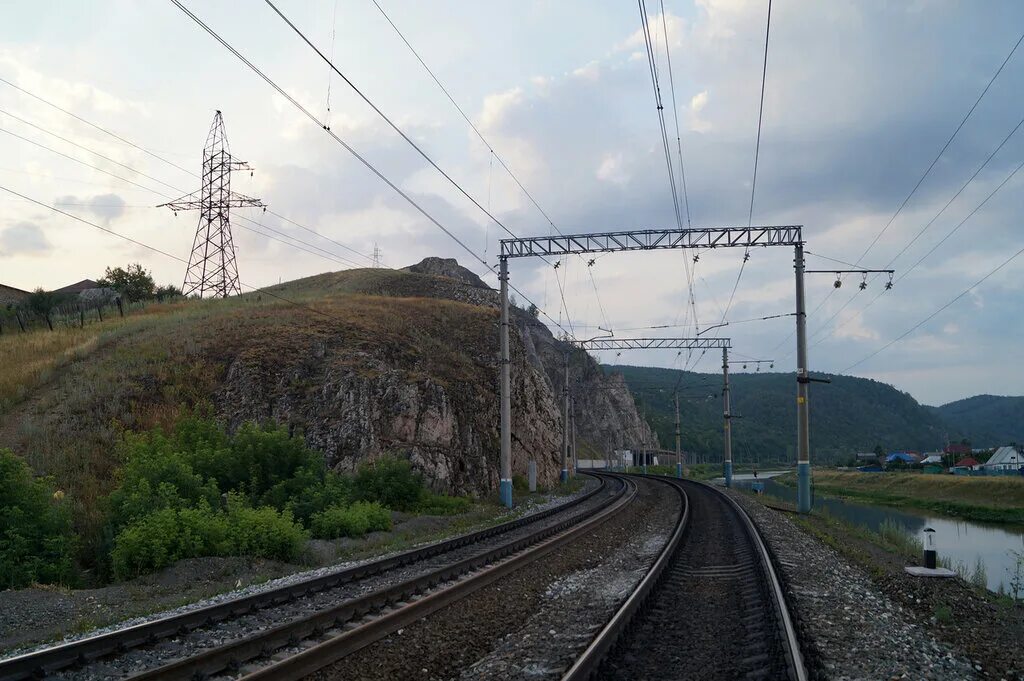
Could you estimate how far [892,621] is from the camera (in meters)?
10.6

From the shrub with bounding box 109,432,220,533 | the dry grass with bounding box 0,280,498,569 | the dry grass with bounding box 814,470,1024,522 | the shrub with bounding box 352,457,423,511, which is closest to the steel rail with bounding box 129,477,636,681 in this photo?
the shrub with bounding box 109,432,220,533

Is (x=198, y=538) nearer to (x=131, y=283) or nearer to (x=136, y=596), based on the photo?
(x=136, y=596)

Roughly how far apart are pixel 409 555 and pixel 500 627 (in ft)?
20.5

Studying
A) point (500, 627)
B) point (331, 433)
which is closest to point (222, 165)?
point (331, 433)

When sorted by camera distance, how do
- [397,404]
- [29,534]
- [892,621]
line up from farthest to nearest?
[397,404] < [29,534] < [892,621]

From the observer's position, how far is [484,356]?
148 ft

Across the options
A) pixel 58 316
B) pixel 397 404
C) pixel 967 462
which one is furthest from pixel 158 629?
pixel 967 462

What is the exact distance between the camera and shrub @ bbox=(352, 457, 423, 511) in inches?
1038

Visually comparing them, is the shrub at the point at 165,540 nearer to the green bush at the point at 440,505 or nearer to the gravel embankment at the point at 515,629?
the gravel embankment at the point at 515,629

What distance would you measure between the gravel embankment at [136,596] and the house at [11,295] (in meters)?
60.9

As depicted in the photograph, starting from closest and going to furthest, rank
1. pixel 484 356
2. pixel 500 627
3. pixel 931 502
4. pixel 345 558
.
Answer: pixel 500 627
pixel 345 558
pixel 484 356
pixel 931 502

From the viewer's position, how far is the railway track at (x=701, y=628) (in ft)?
25.9

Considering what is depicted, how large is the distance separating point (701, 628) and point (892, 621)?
310 cm

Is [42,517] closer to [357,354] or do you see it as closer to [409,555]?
[409,555]
